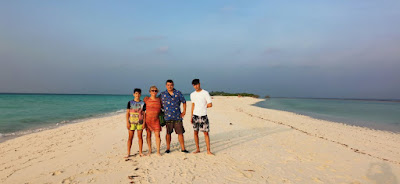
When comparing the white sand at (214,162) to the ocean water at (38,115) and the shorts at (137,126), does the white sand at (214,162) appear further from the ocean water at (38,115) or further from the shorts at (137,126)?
the ocean water at (38,115)

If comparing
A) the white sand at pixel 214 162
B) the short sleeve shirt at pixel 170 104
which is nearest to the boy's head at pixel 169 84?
the short sleeve shirt at pixel 170 104

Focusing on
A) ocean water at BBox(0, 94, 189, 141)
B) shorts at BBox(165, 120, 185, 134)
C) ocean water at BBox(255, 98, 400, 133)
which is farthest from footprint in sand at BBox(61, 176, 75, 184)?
ocean water at BBox(255, 98, 400, 133)

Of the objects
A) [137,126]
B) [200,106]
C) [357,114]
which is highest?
[200,106]

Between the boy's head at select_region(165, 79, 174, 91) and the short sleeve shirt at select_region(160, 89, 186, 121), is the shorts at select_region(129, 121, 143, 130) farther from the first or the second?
the boy's head at select_region(165, 79, 174, 91)

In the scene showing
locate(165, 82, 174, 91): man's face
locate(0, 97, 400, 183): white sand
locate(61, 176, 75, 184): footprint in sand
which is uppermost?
locate(165, 82, 174, 91): man's face

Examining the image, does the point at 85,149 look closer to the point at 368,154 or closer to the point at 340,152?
the point at 340,152

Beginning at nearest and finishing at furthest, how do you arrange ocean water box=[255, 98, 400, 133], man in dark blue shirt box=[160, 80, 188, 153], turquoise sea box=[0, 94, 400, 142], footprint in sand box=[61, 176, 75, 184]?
1. footprint in sand box=[61, 176, 75, 184]
2. man in dark blue shirt box=[160, 80, 188, 153]
3. turquoise sea box=[0, 94, 400, 142]
4. ocean water box=[255, 98, 400, 133]

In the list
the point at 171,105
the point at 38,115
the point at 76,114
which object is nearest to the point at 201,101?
the point at 171,105

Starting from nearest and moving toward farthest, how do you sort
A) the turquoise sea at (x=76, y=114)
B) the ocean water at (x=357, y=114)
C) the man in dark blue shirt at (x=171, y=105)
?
the man in dark blue shirt at (x=171, y=105) < the turquoise sea at (x=76, y=114) < the ocean water at (x=357, y=114)

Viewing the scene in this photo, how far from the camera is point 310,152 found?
270 inches

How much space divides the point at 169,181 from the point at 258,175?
1.91m

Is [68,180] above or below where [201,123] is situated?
below

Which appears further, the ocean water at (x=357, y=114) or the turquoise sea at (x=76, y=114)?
the ocean water at (x=357, y=114)

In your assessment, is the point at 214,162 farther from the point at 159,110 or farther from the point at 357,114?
the point at 357,114
